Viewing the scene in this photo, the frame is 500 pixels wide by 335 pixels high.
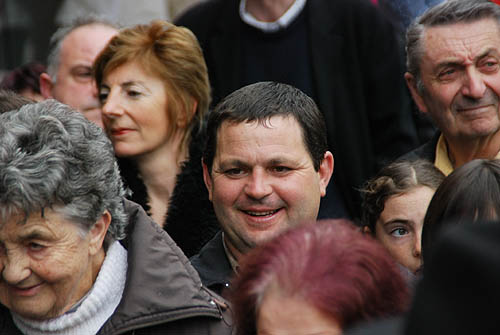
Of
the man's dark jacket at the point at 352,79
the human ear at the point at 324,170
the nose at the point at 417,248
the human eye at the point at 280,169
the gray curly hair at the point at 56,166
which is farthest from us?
the man's dark jacket at the point at 352,79

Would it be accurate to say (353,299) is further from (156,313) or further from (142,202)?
(142,202)

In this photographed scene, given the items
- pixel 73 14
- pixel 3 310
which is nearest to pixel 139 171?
pixel 3 310

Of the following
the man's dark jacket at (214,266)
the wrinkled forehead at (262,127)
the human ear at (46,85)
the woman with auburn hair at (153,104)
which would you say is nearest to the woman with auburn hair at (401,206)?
the wrinkled forehead at (262,127)

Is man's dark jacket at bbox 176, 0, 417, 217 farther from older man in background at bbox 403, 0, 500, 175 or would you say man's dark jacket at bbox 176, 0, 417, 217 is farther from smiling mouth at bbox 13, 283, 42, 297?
smiling mouth at bbox 13, 283, 42, 297

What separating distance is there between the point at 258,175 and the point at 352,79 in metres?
1.42

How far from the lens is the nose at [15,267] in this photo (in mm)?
2586

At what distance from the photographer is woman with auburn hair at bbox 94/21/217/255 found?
3982mm

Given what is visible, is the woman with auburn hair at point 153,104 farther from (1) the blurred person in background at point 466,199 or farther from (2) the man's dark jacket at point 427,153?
(1) the blurred person in background at point 466,199

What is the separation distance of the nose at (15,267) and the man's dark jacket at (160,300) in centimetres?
25

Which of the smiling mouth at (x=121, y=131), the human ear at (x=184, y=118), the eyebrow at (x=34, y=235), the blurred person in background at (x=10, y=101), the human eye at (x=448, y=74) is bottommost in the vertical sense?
the smiling mouth at (x=121, y=131)

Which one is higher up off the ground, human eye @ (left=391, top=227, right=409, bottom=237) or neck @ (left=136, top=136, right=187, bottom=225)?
neck @ (left=136, top=136, right=187, bottom=225)

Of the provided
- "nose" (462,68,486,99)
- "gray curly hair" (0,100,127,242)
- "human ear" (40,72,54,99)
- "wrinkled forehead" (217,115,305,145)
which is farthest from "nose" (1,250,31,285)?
"human ear" (40,72,54,99)

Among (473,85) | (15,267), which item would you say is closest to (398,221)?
(473,85)

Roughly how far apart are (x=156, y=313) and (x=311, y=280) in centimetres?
94
